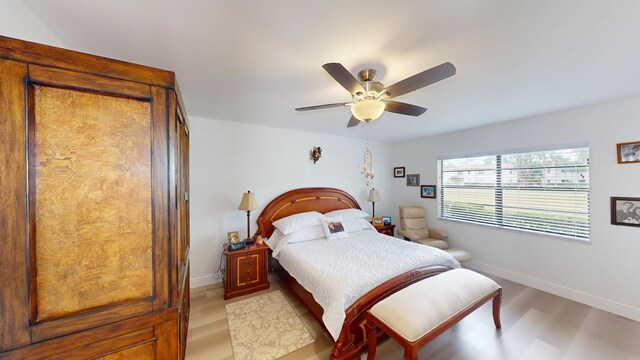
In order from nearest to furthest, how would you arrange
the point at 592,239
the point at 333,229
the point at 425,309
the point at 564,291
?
the point at 425,309 < the point at 592,239 < the point at 564,291 < the point at 333,229

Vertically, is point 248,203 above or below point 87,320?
above

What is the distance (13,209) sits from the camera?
2.43 ft

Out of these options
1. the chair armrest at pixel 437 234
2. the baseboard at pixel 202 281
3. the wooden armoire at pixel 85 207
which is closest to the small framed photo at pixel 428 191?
the chair armrest at pixel 437 234

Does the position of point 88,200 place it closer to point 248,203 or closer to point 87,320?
point 87,320

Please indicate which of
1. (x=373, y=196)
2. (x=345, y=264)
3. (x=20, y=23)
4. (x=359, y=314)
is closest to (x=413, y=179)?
(x=373, y=196)

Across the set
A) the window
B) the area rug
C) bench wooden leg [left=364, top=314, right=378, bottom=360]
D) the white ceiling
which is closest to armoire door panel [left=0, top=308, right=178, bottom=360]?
the area rug

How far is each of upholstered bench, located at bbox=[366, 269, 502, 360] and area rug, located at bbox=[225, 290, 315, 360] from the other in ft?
2.49

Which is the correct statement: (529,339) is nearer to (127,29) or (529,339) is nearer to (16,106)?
(16,106)

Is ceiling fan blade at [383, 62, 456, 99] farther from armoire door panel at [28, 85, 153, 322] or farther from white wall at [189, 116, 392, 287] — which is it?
white wall at [189, 116, 392, 287]

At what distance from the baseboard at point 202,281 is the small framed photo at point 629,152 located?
17.1 feet

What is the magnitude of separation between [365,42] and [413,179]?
3662 millimetres

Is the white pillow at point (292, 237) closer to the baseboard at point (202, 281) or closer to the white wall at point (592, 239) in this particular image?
the baseboard at point (202, 281)

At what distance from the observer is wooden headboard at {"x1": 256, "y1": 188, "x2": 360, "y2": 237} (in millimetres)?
3311

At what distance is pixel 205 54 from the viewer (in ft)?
4.84
